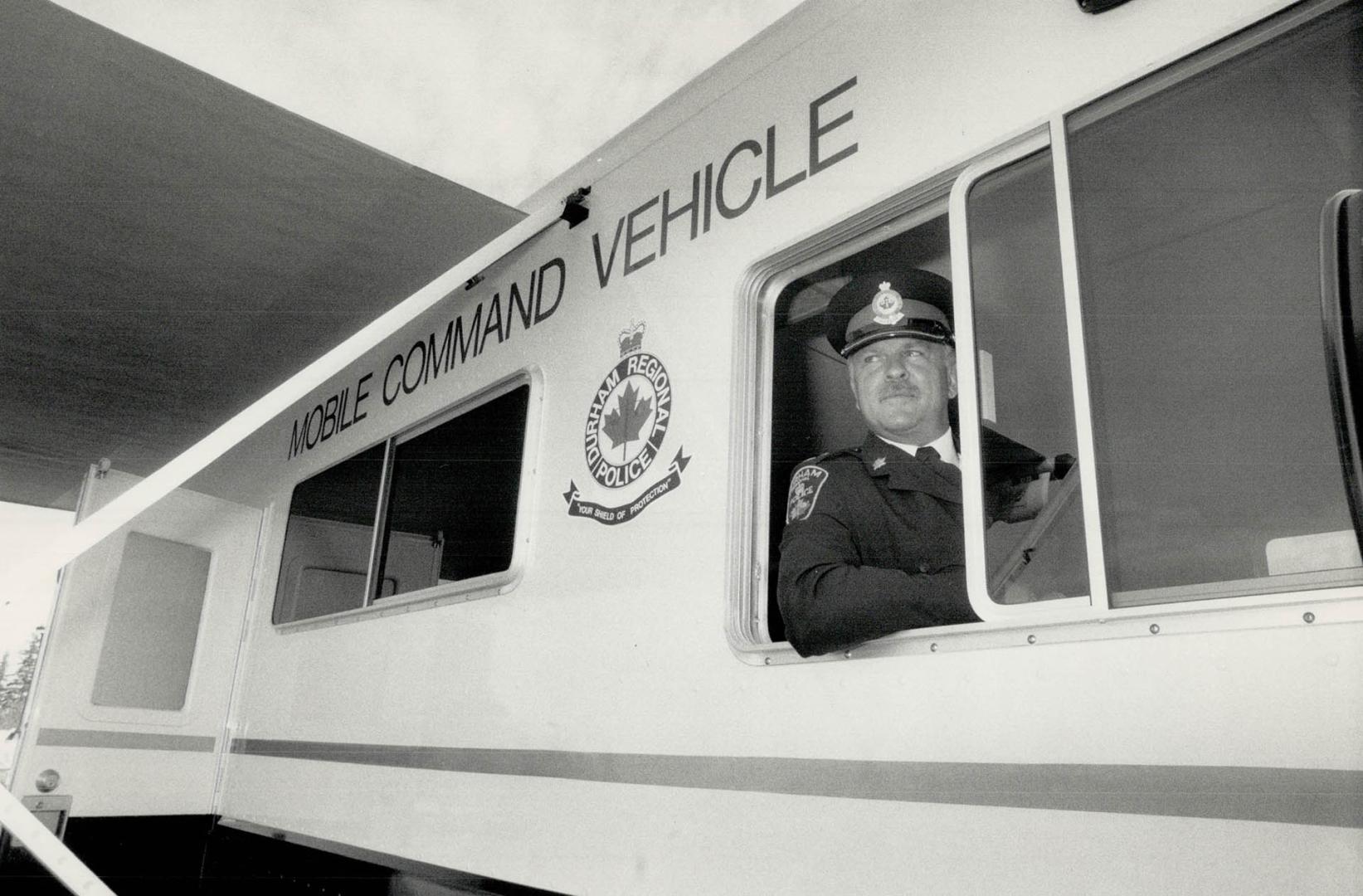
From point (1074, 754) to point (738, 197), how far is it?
1469 mm

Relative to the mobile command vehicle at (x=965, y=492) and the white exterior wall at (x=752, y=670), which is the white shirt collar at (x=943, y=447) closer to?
the mobile command vehicle at (x=965, y=492)

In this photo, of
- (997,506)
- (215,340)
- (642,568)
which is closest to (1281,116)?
(997,506)

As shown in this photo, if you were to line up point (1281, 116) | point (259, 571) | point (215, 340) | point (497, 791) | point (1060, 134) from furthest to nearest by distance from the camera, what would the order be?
point (259, 571), point (215, 340), point (497, 791), point (1281, 116), point (1060, 134)

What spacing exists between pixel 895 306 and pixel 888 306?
16 mm

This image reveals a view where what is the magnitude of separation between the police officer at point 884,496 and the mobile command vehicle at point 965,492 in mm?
77

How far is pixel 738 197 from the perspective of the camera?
247cm

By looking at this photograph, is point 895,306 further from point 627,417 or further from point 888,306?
point 627,417

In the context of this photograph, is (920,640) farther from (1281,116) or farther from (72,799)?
(72,799)

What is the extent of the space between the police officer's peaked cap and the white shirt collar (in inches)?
8.8

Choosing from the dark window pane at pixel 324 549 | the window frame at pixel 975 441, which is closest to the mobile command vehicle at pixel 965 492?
the window frame at pixel 975 441

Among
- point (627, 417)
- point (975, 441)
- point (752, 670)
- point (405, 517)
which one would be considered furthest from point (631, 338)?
point (405, 517)

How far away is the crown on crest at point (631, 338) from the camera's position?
8.72 feet

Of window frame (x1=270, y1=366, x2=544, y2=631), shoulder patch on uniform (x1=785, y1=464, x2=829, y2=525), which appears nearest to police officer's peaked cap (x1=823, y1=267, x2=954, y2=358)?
shoulder patch on uniform (x1=785, y1=464, x2=829, y2=525)

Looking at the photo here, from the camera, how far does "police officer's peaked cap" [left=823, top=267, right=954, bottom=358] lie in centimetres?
231
